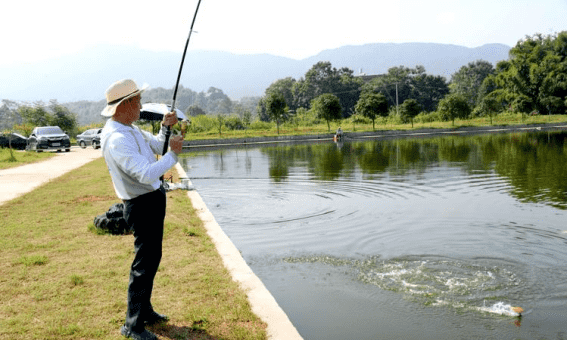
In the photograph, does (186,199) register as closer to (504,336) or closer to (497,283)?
(497,283)

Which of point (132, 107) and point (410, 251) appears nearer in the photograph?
point (132, 107)

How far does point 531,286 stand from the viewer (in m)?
6.10

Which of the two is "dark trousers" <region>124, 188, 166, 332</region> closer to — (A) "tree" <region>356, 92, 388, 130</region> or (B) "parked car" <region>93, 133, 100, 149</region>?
(B) "parked car" <region>93, 133, 100, 149</region>

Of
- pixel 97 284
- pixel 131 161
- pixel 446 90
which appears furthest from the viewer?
pixel 446 90

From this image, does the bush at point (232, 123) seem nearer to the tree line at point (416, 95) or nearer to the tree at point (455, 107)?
the tree line at point (416, 95)

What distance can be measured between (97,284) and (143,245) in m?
1.80

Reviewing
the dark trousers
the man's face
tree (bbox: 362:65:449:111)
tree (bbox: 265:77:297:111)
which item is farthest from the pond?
tree (bbox: 265:77:297:111)

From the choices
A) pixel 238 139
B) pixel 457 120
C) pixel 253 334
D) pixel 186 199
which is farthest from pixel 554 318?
pixel 457 120

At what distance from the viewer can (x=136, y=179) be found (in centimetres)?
392

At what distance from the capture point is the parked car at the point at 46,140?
34219mm

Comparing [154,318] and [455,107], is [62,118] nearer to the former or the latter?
[455,107]

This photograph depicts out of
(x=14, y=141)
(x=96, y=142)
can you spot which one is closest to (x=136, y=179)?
(x=14, y=141)

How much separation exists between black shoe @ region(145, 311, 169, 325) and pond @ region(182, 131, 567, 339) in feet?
4.62

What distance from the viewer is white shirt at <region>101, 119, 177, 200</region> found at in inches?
148
